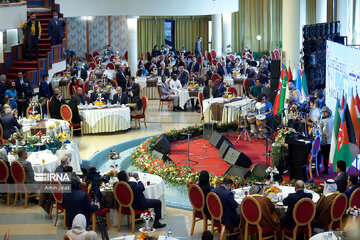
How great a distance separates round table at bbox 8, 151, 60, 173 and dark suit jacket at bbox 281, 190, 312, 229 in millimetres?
4600

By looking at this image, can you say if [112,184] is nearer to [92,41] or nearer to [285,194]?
[285,194]

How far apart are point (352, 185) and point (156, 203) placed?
3027 mm

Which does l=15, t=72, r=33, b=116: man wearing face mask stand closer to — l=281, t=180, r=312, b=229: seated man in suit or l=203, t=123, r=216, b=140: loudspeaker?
l=203, t=123, r=216, b=140: loudspeaker

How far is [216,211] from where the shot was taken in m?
10.1

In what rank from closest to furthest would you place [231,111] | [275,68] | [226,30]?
[231,111] → [275,68] → [226,30]

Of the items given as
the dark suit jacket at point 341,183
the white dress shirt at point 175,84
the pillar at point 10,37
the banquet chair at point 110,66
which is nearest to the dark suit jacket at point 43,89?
the white dress shirt at point 175,84

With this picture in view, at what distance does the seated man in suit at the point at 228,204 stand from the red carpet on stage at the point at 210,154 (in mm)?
3456

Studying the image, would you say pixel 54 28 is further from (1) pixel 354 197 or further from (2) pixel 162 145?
(1) pixel 354 197

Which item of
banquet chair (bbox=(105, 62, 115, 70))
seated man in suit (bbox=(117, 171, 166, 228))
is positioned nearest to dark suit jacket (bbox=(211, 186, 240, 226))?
seated man in suit (bbox=(117, 171, 166, 228))

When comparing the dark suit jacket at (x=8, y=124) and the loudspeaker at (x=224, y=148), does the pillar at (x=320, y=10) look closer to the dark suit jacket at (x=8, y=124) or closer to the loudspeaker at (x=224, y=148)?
the loudspeaker at (x=224, y=148)

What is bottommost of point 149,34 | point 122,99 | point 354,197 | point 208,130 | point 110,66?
point 354,197

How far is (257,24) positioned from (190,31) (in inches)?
138

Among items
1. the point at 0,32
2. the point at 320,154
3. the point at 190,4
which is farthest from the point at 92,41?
the point at 320,154

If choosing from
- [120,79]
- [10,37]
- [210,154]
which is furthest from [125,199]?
[10,37]
